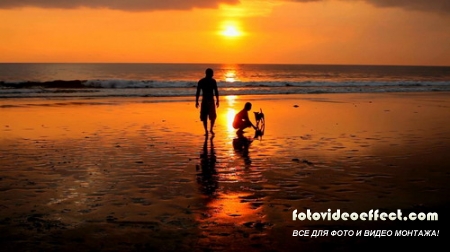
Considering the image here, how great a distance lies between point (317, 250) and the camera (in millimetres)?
4633

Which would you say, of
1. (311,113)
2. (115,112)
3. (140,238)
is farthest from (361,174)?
(115,112)

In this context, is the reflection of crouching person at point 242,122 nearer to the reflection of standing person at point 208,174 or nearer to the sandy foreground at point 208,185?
the sandy foreground at point 208,185

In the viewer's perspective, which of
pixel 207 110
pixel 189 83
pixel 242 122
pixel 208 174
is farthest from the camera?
pixel 189 83

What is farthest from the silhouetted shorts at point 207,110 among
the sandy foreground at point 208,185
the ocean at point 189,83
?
the ocean at point 189,83

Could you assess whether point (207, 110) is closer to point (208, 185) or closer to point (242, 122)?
point (242, 122)

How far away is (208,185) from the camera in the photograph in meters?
7.24

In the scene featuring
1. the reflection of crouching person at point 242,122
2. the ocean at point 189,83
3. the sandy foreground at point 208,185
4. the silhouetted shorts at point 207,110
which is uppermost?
the ocean at point 189,83

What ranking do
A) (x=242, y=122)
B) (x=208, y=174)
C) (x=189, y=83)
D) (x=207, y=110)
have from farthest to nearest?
1. (x=189, y=83)
2. (x=242, y=122)
3. (x=207, y=110)
4. (x=208, y=174)

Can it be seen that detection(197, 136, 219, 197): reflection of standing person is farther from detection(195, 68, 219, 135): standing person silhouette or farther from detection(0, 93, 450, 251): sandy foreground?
detection(195, 68, 219, 135): standing person silhouette

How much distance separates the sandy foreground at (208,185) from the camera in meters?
4.96

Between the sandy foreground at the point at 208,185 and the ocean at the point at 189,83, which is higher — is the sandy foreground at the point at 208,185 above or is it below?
below

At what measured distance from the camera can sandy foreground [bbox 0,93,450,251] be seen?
496 cm

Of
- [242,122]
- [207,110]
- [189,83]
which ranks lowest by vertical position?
[242,122]

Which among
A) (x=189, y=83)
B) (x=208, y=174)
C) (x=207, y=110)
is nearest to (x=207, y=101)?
(x=207, y=110)
